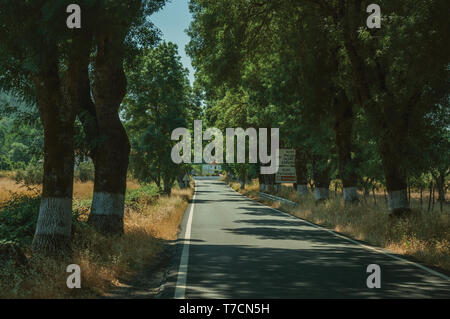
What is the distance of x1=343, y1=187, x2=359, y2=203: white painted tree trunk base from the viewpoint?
22781mm

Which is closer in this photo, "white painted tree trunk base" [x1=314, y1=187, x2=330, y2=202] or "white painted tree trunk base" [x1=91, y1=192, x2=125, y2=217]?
"white painted tree trunk base" [x1=91, y1=192, x2=125, y2=217]

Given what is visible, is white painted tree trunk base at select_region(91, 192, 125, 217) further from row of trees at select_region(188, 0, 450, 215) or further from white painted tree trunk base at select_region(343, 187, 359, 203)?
white painted tree trunk base at select_region(343, 187, 359, 203)

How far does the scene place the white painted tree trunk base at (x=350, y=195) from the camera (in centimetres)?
2278

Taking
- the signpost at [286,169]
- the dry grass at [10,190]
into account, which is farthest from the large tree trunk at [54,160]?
the signpost at [286,169]

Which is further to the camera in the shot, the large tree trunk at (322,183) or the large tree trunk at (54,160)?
the large tree trunk at (322,183)

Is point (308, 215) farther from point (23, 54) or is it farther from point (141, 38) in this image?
point (23, 54)

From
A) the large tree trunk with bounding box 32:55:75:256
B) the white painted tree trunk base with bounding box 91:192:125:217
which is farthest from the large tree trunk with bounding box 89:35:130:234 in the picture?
the large tree trunk with bounding box 32:55:75:256

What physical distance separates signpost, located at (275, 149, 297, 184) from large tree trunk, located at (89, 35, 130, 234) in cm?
1964

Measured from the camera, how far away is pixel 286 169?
3256 centimetres

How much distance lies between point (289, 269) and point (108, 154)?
6022 mm

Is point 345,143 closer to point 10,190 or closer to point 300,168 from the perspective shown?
point 300,168

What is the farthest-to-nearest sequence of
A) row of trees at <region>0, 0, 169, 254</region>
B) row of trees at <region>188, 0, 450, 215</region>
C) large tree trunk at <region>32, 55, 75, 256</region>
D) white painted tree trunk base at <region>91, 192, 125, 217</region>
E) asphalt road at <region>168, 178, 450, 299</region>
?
white painted tree trunk base at <region>91, 192, 125, 217</region> < row of trees at <region>188, 0, 450, 215</region> < large tree trunk at <region>32, 55, 75, 256</region> < row of trees at <region>0, 0, 169, 254</region> < asphalt road at <region>168, 178, 450, 299</region>

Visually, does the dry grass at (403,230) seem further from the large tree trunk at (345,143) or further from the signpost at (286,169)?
the signpost at (286,169)
